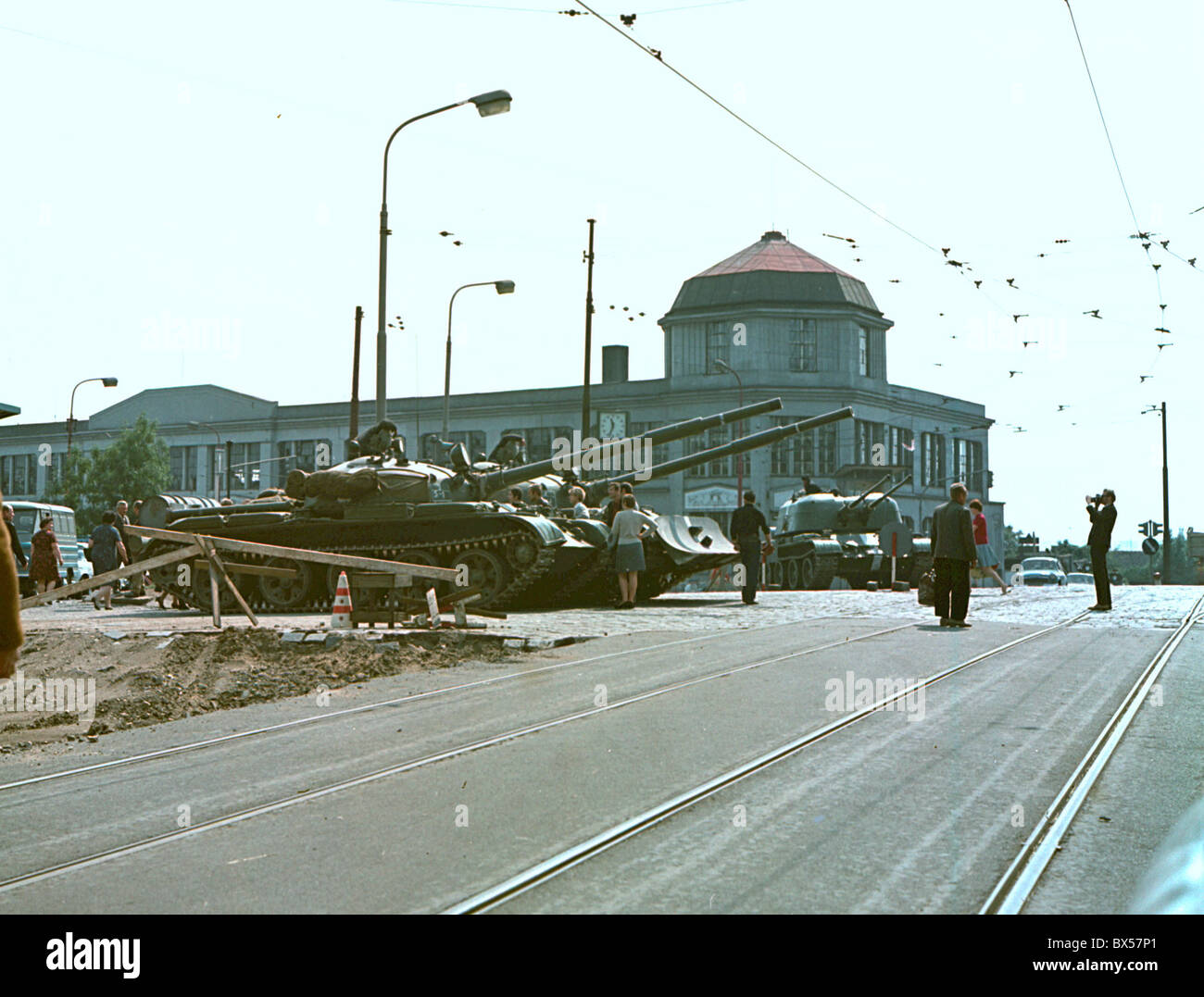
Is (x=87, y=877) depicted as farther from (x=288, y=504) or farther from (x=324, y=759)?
(x=288, y=504)

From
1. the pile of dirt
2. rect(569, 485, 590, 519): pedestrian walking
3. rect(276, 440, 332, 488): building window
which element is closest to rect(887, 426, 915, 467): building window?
rect(276, 440, 332, 488): building window

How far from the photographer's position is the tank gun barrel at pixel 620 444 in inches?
894

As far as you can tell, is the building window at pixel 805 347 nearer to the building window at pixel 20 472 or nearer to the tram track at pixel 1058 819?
the building window at pixel 20 472

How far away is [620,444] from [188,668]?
1328 cm

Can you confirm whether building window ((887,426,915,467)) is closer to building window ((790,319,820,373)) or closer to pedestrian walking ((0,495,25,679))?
building window ((790,319,820,373))

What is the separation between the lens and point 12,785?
6.83 metres

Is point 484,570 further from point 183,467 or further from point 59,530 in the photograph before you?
point 183,467

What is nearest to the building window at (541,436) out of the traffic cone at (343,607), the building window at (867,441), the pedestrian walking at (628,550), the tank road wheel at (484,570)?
the building window at (867,441)

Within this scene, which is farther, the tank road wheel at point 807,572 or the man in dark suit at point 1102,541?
the tank road wheel at point 807,572

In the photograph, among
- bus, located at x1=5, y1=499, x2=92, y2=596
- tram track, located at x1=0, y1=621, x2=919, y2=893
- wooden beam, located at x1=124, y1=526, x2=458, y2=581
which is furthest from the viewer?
bus, located at x1=5, y1=499, x2=92, y2=596

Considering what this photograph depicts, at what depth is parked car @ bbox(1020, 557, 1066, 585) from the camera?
52219 millimetres

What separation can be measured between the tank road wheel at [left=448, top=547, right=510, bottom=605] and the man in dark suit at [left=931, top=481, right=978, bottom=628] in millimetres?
6661

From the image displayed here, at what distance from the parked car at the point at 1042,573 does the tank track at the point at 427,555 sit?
103 ft

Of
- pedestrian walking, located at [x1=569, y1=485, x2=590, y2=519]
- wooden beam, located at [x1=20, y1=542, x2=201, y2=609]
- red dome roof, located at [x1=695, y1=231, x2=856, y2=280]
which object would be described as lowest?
wooden beam, located at [x1=20, y1=542, x2=201, y2=609]
